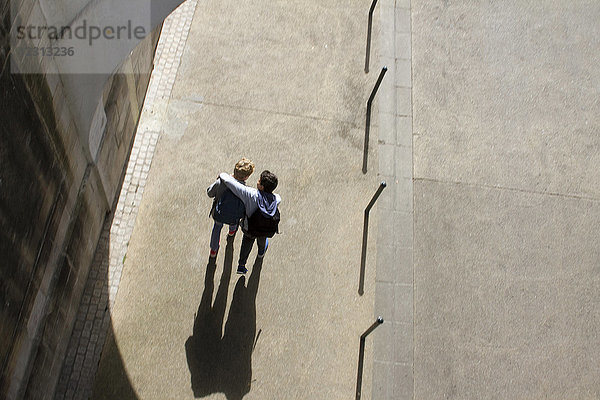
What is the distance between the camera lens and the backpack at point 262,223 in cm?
629

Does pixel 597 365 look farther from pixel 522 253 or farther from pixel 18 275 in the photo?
pixel 18 275

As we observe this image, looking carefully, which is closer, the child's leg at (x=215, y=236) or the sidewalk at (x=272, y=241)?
the sidewalk at (x=272, y=241)

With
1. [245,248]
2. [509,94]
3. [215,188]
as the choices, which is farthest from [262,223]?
[509,94]

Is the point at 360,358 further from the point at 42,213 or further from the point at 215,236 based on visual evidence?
the point at 42,213

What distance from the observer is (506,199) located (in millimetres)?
8484

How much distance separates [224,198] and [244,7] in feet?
15.0

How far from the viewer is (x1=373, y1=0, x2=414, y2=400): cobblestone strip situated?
23.2ft

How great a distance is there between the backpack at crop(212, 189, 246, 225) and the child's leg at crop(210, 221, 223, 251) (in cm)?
32

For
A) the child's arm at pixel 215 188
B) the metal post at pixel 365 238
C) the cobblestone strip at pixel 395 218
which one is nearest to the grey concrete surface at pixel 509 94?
the cobblestone strip at pixel 395 218

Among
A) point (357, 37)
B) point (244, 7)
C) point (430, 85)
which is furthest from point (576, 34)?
point (244, 7)

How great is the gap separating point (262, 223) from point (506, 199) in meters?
3.83

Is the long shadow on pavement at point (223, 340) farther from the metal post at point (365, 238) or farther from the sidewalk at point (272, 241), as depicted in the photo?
the metal post at point (365, 238)

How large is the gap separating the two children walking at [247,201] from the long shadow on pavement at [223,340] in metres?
0.95

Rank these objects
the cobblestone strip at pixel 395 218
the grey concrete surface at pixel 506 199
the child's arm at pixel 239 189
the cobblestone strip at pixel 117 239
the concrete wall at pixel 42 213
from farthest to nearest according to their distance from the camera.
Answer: the grey concrete surface at pixel 506 199 → the cobblestone strip at pixel 395 218 → the cobblestone strip at pixel 117 239 → the child's arm at pixel 239 189 → the concrete wall at pixel 42 213
